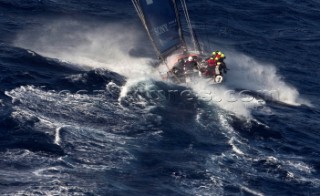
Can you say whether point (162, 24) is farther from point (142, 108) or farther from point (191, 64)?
point (142, 108)

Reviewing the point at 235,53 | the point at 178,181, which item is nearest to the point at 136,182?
the point at 178,181

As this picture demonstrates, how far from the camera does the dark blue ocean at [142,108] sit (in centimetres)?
3262

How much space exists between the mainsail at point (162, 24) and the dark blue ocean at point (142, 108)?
249 cm

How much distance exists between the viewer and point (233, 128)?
40.9 meters

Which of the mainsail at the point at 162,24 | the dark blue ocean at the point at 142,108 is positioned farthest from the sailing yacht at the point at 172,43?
the dark blue ocean at the point at 142,108

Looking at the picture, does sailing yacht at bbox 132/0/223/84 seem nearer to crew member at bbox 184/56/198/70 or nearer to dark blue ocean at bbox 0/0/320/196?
crew member at bbox 184/56/198/70

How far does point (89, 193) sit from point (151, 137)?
28.4ft

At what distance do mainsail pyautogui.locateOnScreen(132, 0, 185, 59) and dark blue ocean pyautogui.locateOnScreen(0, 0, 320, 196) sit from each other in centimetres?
249

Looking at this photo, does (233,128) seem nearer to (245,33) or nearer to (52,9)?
(245,33)

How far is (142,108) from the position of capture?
137 feet

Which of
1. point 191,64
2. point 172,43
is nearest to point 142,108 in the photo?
point 191,64

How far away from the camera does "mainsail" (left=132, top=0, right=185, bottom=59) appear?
48.9 meters

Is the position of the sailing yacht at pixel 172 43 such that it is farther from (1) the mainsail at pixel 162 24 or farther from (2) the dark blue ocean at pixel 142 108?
(2) the dark blue ocean at pixel 142 108

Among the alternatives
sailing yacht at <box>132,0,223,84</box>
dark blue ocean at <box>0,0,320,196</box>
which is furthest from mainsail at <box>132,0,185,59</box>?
dark blue ocean at <box>0,0,320,196</box>
